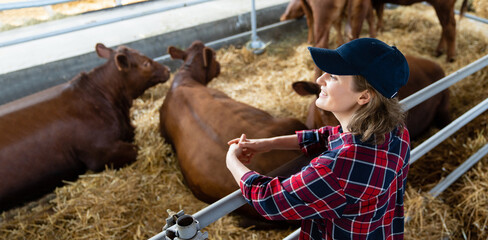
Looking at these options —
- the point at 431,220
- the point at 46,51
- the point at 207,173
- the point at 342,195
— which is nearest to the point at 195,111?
the point at 207,173

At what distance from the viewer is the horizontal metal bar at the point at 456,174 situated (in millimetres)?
2721

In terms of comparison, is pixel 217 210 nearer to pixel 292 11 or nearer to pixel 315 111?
pixel 315 111

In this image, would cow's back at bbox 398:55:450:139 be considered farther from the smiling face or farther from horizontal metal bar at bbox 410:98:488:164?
the smiling face

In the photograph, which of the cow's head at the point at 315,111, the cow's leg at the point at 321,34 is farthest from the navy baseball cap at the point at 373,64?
the cow's leg at the point at 321,34

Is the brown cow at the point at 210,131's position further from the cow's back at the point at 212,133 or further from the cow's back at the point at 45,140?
the cow's back at the point at 45,140

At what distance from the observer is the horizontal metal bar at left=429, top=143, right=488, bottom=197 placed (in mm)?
2721

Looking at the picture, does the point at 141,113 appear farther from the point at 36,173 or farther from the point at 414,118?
the point at 414,118

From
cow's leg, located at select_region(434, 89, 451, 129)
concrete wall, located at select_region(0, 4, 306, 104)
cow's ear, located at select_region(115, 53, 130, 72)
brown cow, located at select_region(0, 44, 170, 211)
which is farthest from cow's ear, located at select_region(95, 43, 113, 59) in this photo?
cow's leg, located at select_region(434, 89, 451, 129)

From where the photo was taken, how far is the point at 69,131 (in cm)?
338

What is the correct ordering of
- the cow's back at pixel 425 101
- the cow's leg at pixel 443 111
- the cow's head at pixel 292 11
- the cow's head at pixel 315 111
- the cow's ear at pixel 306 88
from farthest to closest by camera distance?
the cow's head at pixel 292 11 < the cow's leg at pixel 443 111 < the cow's back at pixel 425 101 < the cow's ear at pixel 306 88 < the cow's head at pixel 315 111

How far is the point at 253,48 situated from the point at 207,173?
3213mm

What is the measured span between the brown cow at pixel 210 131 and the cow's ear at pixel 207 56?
0.47 metres

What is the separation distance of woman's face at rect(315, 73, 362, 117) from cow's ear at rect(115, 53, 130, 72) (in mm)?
2935

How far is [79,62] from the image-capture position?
4.78 m
